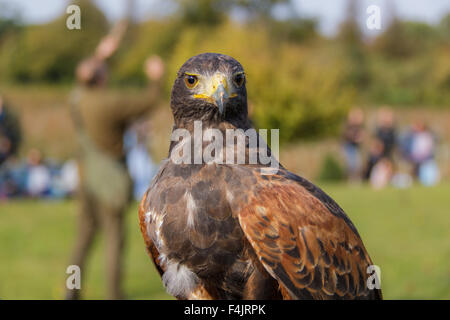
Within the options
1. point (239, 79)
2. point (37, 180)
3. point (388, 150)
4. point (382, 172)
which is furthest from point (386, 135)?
point (239, 79)

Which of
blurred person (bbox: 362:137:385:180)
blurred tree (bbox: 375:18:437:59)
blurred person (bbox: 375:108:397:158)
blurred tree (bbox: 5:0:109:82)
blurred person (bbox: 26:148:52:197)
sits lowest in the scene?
blurred person (bbox: 26:148:52:197)

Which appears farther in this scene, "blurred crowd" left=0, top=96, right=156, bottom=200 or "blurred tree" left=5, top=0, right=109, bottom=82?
"blurred tree" left=5, top=0, right=109, bottom=82

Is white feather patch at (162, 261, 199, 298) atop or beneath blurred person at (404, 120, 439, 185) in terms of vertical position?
beneath

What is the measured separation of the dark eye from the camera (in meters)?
2.72

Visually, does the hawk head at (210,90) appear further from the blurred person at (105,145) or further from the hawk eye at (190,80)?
the blurred person at (105,145)

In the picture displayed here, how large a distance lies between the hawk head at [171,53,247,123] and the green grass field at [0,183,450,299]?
4.24 metres

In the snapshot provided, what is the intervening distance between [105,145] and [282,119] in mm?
20776

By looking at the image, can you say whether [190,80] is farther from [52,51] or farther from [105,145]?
[52,51]

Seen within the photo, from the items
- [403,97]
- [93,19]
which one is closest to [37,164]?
[93,19]

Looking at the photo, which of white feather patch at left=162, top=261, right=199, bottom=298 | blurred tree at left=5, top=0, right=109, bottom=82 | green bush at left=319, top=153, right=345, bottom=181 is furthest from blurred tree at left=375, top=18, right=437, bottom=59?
white feather patch at left=162, top=261, right=199, bottom=298

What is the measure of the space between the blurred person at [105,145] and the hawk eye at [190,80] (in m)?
3.01

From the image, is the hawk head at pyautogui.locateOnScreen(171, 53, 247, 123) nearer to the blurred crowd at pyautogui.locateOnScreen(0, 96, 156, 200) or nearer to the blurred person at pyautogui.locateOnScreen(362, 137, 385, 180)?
the blurred crowd at pyautogui.locateOnScreen(0, 96, 156, 200)

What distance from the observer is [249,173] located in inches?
103
